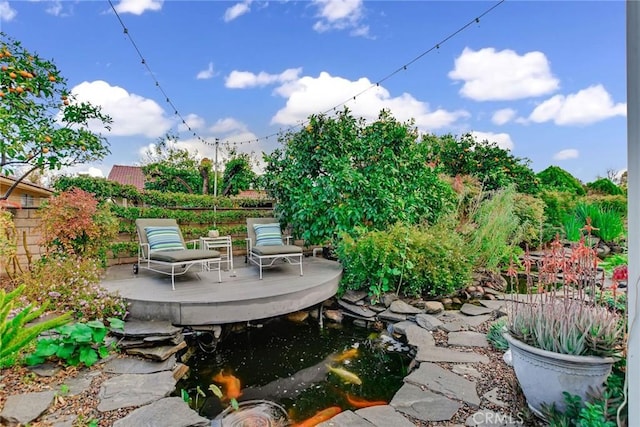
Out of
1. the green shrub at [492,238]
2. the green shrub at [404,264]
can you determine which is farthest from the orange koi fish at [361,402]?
the green shrub at [492,238]

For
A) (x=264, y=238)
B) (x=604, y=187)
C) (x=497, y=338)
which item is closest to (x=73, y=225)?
(x=264, y=238)

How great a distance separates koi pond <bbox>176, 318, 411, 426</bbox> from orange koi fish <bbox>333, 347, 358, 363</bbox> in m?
0.01

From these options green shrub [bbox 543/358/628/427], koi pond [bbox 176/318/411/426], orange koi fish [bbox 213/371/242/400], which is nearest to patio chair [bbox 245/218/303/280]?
koi pond [bbox 176/318/411/426]

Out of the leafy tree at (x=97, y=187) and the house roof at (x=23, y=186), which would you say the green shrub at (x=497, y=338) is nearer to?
the leafy tree at (x=97, y=187)

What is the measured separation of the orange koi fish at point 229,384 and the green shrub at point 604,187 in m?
12.9

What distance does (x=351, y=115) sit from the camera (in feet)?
22.4

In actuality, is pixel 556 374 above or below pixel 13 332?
below

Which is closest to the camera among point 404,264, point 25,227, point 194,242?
point 404,264

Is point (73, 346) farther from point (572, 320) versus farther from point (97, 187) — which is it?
point (572, 320)

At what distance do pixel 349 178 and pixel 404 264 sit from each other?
1.88m

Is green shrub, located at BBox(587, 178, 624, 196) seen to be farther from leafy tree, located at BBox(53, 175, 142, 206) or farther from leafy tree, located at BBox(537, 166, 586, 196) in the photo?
leafy tree, located at BBox(53, 175, 142, 206)

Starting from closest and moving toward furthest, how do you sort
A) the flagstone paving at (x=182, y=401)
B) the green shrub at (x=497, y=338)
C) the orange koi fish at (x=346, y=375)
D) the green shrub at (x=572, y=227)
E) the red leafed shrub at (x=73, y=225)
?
1. the flagstone paving at (x=182, y=401)
2. the orange koi fish at (x=346, y=375)
3. the green shrub at (x=497, y=338)
4. the red leafed shrub at (x=73, y=225)
5. the green shrub at (x=572, y=227)

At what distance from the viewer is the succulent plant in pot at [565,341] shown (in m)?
2.05

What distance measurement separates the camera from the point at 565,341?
2.12 meters
